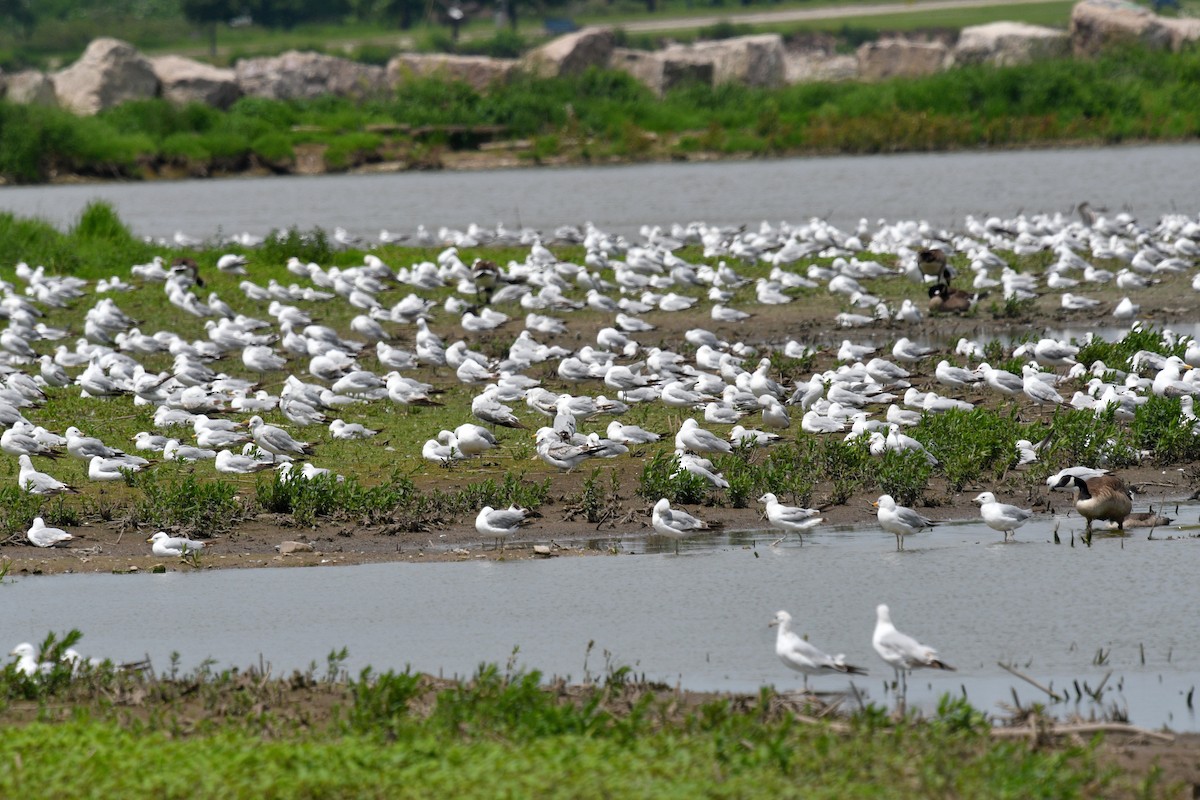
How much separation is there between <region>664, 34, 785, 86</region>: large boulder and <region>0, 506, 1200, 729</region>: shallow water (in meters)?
54.4

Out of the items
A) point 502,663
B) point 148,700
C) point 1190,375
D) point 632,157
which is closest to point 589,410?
point 1190,375

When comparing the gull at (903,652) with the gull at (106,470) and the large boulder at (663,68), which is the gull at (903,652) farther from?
the large boulder at (663,68)

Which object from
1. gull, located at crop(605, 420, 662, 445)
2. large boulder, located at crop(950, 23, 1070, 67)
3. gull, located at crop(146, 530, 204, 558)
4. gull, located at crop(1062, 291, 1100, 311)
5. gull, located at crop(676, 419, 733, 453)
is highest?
gull, located at crop(146, 530, 204, 558)

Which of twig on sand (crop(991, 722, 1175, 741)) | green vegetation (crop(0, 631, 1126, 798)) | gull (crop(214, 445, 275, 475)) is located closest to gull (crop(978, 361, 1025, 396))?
gull (crop(214, 445, 275, 475))

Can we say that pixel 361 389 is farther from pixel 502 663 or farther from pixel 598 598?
pixel 502 663

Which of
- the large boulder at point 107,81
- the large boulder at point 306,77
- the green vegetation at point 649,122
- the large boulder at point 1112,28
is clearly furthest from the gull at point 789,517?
the large boulder at point 306,77

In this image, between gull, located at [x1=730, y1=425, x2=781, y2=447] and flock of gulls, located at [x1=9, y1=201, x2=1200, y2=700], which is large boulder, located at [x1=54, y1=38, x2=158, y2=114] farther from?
gull, located at [x1=730, y1=425, x2=781, y2=447]

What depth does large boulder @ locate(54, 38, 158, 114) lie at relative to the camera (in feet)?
191

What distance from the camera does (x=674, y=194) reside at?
42.5 m

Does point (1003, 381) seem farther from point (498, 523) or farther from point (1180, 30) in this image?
point (1180, 30)

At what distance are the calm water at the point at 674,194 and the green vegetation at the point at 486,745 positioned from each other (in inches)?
1092

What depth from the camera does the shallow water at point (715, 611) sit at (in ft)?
29.2

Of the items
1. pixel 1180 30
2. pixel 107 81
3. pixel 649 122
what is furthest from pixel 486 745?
pixel 1180 30

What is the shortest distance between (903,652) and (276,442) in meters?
7.55
